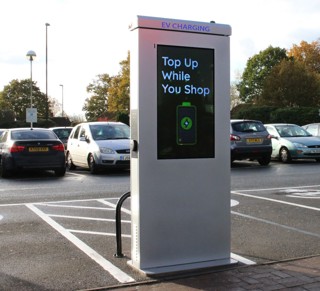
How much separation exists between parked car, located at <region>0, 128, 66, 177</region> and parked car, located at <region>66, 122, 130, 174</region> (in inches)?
41.3

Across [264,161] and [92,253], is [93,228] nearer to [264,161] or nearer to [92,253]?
[92,253]

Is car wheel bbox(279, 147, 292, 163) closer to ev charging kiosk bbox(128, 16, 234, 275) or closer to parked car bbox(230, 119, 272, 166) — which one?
parked car bbox(230, 119, 272, 166)

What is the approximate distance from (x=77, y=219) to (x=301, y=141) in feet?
41.7

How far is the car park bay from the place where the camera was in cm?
507

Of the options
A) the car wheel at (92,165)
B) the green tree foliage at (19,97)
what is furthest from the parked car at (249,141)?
the green tree foliage at (19,97)

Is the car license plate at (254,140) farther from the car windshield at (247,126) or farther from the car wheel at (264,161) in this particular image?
the car wheel at (264,161)

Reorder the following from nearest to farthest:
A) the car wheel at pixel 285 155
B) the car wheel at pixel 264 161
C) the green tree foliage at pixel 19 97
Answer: the car wheel at pixel 264 161 < the car wheel at pixel 285 155 < the green tree foliage at pixel 19 97

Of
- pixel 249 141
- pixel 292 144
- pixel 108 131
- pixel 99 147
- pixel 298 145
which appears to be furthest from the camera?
pixel 292 144

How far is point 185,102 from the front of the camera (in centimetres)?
495

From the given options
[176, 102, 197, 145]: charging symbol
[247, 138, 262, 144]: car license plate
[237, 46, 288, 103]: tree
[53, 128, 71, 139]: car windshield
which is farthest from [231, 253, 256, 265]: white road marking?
[237, 46, 288, 103]: tree

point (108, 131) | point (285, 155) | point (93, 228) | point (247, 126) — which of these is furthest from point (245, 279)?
point (285, 155)

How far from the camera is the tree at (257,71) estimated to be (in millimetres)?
76188

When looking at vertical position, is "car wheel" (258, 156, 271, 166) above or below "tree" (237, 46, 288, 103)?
below

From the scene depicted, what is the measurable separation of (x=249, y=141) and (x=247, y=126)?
0.62 meters
